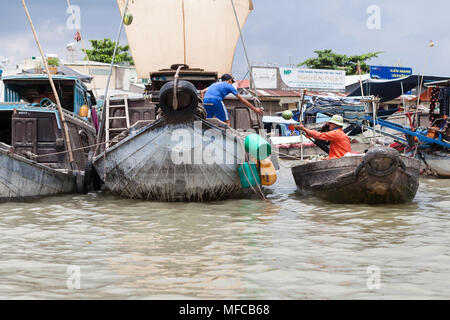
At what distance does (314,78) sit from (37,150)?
2362 centimetres

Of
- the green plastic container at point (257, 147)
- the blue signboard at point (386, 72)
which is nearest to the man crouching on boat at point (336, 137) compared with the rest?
the green plastic container at point (257, 147)

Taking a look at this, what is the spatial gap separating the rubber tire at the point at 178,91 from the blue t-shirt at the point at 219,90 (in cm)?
105

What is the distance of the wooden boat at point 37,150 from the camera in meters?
7.32

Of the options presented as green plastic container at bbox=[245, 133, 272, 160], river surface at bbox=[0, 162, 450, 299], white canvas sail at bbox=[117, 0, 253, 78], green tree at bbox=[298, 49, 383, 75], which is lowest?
river surface at bbox=[0, 162, 450, 299]

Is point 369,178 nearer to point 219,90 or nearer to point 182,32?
point 219,90

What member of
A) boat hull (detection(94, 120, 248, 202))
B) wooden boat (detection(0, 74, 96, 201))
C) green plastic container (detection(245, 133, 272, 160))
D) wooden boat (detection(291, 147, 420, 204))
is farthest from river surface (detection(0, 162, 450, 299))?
green plastic container (detection(245, 133, 272, 160))

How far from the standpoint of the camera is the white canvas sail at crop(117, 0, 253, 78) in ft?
38.3

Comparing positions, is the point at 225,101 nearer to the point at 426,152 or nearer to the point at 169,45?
the point at 169,45

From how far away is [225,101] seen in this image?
31.3 ft

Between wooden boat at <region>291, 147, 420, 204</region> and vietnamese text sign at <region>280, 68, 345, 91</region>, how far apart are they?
2245 cm

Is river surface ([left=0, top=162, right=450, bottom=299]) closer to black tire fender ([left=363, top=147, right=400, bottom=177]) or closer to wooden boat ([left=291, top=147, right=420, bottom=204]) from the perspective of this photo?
wooden boat ([left=291, top=147, right=420, bottom=204])

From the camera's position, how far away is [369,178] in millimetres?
7043

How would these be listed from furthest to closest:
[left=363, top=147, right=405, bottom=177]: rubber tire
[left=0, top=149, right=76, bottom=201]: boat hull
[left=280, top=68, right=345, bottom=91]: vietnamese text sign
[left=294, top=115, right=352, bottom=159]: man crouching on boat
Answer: [left=280, top=68, right=345, bottom=91]: vietnamese text sign < [left=294, top=115, right=352, bottom=159]: man crouching on boat < [left=0, top=149, right=76, bottom=201]: boat hull < [left=363, top=147, right=405, bottom=177]: rubber tire

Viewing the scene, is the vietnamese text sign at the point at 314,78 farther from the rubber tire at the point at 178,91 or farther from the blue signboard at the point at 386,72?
the rubber tire at the point at 178,91
